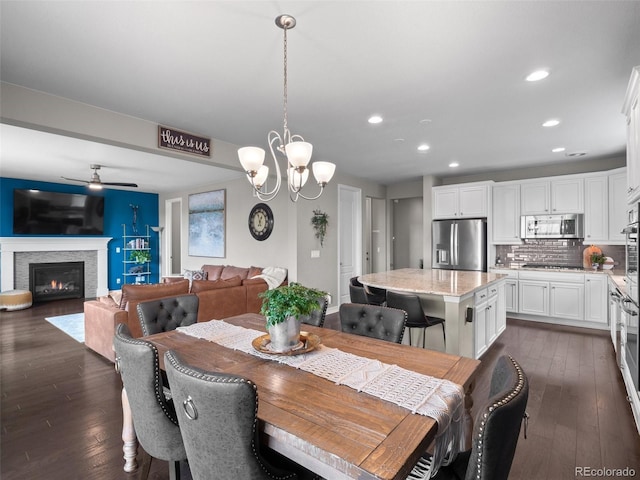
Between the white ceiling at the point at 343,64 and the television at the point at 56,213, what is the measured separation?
354 cm

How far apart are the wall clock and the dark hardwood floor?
312cm

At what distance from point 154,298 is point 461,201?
532 cm

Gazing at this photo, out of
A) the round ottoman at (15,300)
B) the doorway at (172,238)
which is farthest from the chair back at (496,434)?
the doorway at (172,238)

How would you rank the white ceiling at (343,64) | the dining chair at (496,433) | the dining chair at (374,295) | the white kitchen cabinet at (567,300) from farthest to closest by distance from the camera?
the white kitchen cabinet at (567,300)
the dining chair at (374,295)
the white ceiling at (343,64)
the dining chair at (496,433)

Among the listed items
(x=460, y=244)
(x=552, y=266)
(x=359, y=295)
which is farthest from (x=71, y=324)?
(x=552, y=266)

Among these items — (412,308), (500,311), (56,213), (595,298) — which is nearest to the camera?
(412,308)

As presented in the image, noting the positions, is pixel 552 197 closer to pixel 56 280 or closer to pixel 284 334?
pixel 284 334

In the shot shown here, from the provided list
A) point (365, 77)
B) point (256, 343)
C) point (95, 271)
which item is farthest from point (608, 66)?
point (95, 271)

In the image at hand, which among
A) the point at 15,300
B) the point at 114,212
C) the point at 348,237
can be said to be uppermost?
the point at 114,212

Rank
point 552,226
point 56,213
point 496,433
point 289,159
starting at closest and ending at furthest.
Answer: point 496,433
point 289,159
point 552,226
point 56,213

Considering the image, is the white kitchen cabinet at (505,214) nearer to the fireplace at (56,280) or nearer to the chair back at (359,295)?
the chair back at (359,295)

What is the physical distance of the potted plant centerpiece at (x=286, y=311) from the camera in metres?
1.71

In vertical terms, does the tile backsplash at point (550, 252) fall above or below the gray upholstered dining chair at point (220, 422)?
above

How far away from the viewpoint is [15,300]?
625 cm
